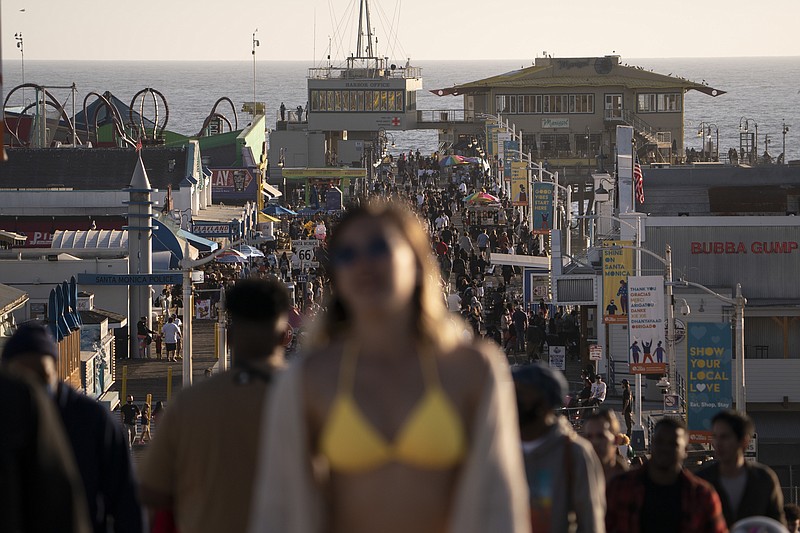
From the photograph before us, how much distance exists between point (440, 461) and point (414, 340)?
0.31 metres

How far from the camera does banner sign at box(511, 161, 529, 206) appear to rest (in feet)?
182

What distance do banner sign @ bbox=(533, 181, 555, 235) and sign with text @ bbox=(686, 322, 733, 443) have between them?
24.9 meters

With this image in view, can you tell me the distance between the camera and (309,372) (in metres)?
4.17

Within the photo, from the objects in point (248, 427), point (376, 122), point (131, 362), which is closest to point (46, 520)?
point (248, 427)

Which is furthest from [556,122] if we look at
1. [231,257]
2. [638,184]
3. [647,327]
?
[647,327]

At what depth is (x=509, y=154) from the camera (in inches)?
2400

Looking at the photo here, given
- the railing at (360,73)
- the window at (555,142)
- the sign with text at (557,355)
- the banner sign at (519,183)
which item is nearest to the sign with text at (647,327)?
the sign with text at (557,355)

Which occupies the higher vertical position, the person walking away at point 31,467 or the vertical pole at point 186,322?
the person walking away at point 31,467

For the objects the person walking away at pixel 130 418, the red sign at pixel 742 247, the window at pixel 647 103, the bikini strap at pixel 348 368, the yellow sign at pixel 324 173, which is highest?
the window at pixel 647 103

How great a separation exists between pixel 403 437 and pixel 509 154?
5720cm

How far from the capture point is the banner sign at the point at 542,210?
47.3m

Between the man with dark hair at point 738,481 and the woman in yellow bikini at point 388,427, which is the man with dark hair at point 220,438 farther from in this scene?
the man with dark hair at point 738,481

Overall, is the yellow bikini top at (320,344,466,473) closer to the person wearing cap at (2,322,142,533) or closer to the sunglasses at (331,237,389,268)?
the sunglasses at (331,237,389,268)

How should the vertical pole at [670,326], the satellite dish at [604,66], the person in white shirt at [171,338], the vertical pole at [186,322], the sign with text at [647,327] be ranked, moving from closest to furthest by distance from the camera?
the sign with text at [647,327], the vertical pole at [186,322], the vertical pole at [670,326], the person in white shirt at [171,338], the satellite dish at [604,66]
